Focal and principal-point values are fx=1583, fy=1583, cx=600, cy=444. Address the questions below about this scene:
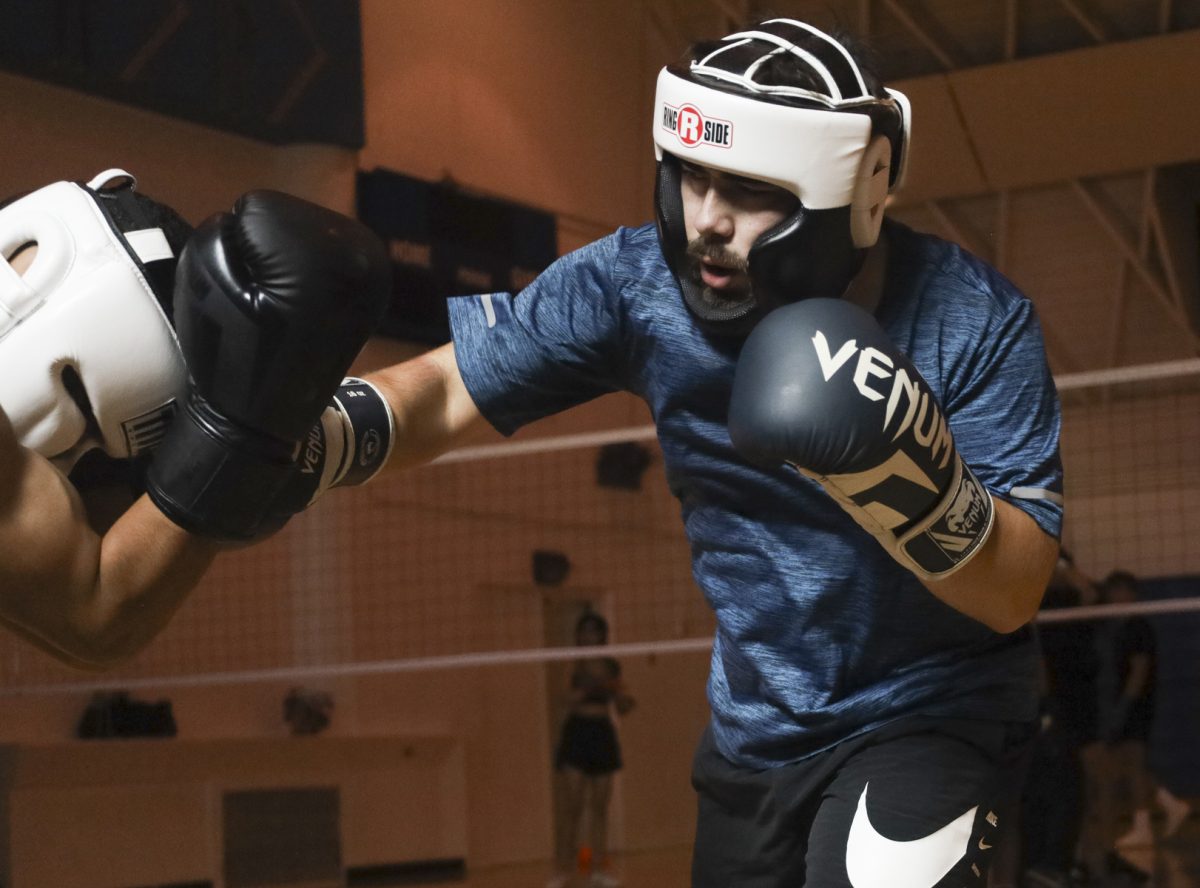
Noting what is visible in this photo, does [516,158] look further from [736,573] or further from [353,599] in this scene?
[736,573]

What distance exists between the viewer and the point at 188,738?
28.1 feet

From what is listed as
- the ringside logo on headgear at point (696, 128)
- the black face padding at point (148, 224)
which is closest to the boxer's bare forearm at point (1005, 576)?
the ringside logo on headgear at point (696, 128)

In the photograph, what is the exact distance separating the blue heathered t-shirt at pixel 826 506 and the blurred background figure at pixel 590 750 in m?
7.21

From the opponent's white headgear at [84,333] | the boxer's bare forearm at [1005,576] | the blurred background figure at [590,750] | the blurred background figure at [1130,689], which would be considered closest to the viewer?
the boxer's bare forearm at [1005,576]

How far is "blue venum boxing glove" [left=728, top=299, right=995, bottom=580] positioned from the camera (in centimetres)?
191

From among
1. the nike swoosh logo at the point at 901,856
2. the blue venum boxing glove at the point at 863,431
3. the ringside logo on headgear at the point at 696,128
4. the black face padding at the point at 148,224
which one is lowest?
the nike swoosh logo at the point at 901,856

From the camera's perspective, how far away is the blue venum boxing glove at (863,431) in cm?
191

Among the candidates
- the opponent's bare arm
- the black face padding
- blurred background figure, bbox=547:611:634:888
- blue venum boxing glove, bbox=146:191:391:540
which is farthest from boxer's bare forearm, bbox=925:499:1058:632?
blurred background figure, bbox=547:611:634:888

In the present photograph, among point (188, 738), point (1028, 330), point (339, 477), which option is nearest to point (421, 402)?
point (339, 477)

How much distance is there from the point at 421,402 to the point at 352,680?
738cm

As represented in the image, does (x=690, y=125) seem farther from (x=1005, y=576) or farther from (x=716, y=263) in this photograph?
(x=1005, y=576)

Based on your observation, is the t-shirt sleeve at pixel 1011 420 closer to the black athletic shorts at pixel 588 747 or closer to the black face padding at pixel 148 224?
the black face padding at pixel 148 224

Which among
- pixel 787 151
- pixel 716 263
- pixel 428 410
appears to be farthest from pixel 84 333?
pixel 787 151

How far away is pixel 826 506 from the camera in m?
2.30
